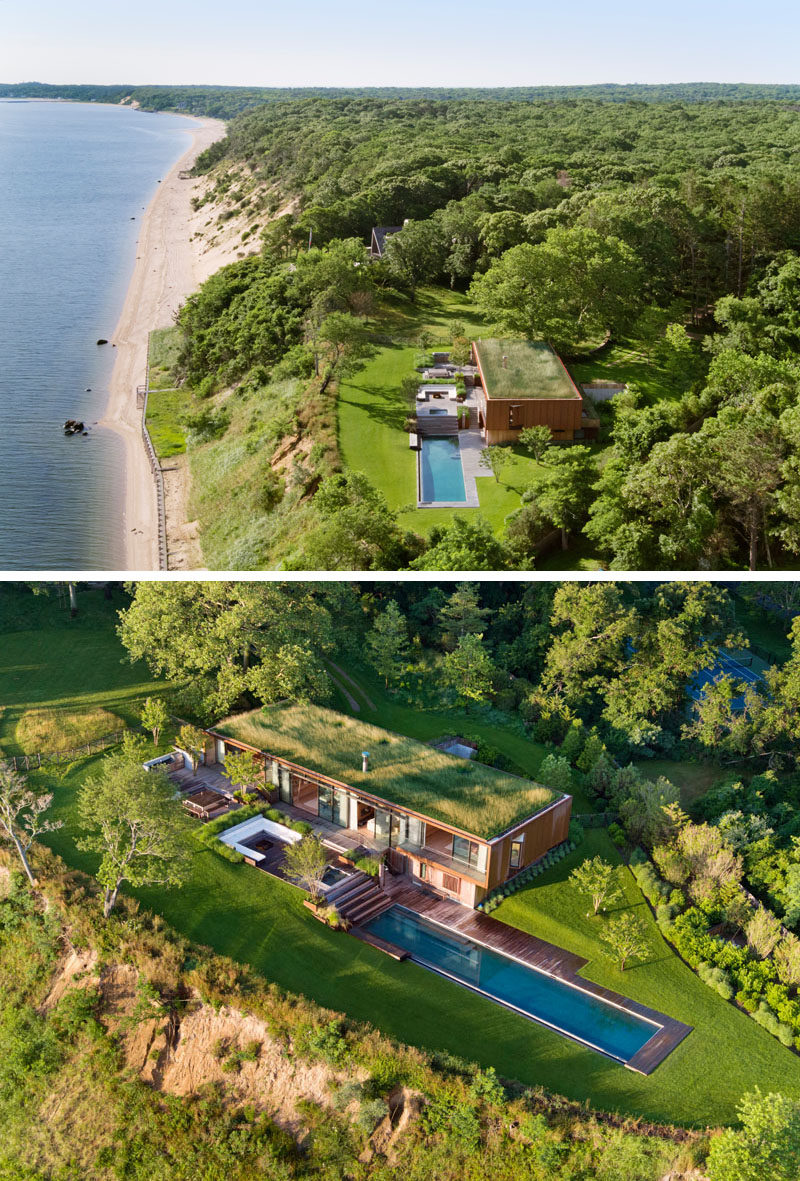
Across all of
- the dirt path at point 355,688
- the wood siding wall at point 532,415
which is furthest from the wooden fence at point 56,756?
the wood siding wall at point 532,415

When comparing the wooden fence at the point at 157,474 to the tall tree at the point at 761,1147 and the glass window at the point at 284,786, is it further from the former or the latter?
the tall tree at the point at 761,1147

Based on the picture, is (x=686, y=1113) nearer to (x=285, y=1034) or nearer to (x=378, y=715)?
(x=285, y=1034)

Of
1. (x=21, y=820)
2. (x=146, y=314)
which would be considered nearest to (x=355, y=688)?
(x=21, y=820)

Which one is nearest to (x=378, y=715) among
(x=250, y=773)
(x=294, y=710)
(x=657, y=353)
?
(x=294, y=710)

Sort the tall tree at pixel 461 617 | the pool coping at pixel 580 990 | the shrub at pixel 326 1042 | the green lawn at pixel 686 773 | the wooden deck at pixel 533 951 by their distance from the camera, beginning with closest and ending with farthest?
1. the shrub at pixel 326 1042
2. the pool coping at pixel 580 990
3. the wooden deck at pixel 533 951
4. the green lawn at pixel 686 773
5. the tall tree at pixel 461 617

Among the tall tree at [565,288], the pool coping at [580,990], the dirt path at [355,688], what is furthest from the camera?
the tall tree at [565,288]
